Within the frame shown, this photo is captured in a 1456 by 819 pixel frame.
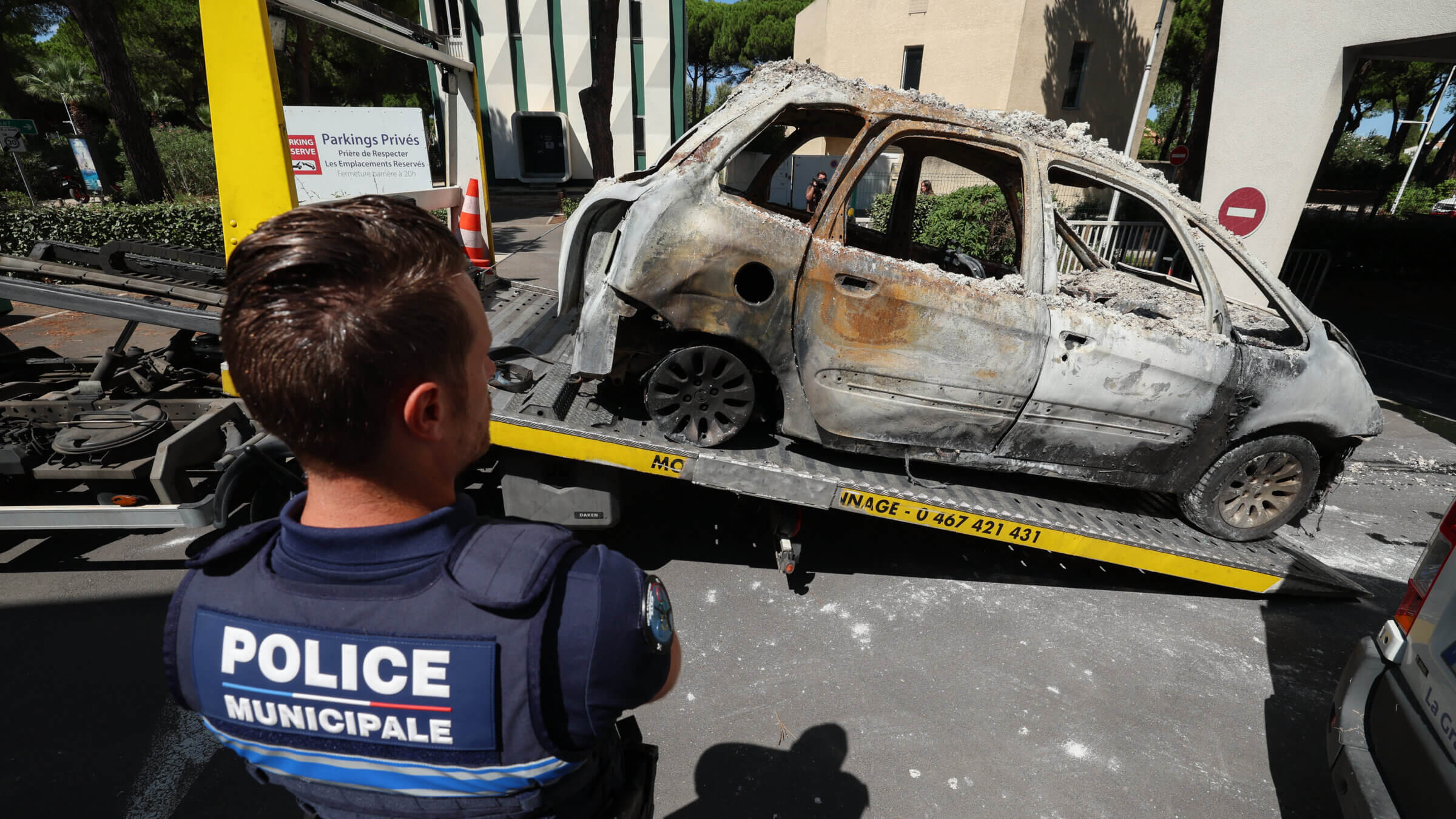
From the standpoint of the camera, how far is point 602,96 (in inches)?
634

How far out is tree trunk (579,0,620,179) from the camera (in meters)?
14.9

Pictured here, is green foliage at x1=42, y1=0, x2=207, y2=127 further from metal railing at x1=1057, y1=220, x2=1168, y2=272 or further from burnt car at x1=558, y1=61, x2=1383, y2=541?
burnt car at x1=558, y1=61, x2=1383, y2=541

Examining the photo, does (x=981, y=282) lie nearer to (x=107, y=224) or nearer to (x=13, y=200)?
(x=107, y=224)

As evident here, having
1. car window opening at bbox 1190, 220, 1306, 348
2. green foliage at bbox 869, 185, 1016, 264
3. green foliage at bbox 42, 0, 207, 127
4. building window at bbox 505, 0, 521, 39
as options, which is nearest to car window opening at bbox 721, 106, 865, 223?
car window opening at bbox 1190, 220, 1306, 348

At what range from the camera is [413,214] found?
1015 millimetres

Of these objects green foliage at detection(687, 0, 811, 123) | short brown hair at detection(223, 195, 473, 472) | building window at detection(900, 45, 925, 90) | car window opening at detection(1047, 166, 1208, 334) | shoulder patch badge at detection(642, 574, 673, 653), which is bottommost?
shoulder patch badge at detection(642, 574, 673, 653)

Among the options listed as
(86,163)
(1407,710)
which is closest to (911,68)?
(86,163)

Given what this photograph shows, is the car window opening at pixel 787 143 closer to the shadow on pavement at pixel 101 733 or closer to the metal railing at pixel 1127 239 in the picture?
the shadow on pavement at pixel 101 733

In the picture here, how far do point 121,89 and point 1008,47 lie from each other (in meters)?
21.2

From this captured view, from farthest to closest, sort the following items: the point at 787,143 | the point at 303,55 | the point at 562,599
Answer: the point at 303,55 → the point at 787,143 → the point at 562,599

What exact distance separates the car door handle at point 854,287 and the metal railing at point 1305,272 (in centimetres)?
1157

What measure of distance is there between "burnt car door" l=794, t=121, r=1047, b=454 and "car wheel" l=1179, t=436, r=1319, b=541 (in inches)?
54.5

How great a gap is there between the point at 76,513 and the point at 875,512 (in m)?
4.01

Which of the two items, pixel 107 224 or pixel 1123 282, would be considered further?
pixel 107 224
